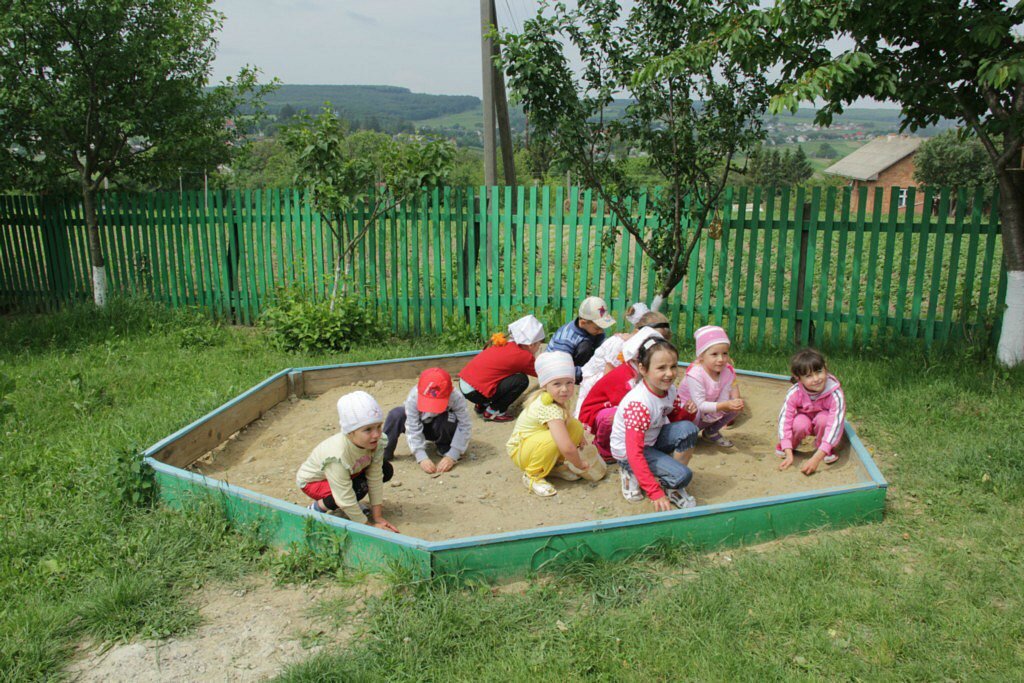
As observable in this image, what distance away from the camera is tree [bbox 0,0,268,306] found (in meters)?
9.26

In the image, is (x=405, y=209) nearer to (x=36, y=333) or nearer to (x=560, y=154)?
(x=560, y=154)

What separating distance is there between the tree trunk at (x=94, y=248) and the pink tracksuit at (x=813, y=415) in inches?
362

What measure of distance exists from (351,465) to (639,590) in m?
1.66

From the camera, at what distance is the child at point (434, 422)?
16.9 feet

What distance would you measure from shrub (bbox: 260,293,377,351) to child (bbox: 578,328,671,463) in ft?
12.8

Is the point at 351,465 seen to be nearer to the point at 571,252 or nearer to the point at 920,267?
the point at 571,252

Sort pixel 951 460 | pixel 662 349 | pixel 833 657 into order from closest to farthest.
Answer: pixel 833 657, pixel 662 349, pixel 951 460

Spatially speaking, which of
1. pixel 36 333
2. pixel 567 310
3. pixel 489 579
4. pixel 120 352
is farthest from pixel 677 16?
pixel 36 333

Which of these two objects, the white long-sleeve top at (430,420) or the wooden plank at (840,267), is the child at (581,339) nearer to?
the white long-sleeve top at (430,420)

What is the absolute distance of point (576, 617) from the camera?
3.42m

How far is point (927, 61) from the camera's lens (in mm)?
6688

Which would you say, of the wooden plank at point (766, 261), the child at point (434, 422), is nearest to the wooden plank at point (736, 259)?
the wooden plank at point (766, 261)

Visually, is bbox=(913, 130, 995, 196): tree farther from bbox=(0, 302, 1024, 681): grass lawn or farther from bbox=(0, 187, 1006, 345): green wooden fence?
bbox=(0, 302, 1024, 681): grass lawn

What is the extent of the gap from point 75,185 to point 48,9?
270cm
